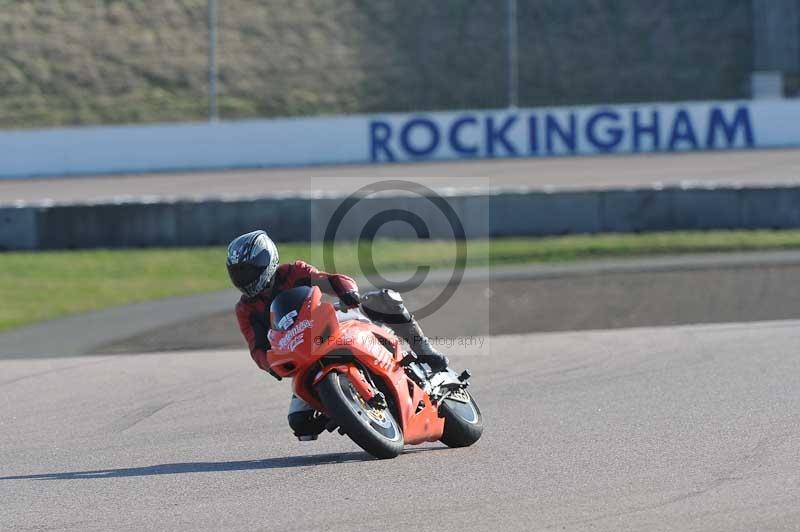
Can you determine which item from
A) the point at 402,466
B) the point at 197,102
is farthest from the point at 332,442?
the point at 197,102

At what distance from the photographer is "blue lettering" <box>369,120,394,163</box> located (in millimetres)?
33000

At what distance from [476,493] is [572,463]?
78cm

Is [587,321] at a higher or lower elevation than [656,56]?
lower

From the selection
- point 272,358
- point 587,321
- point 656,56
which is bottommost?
point 587,321

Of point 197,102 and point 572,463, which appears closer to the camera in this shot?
point 572,463

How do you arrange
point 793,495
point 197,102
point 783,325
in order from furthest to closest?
point 197,102 < point 783,325 < point 793,495

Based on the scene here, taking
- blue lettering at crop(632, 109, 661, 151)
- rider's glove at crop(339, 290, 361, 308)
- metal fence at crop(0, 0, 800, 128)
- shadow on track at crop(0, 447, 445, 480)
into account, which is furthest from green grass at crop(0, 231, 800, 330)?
metal fence at crop(0, 0, 800, 128)

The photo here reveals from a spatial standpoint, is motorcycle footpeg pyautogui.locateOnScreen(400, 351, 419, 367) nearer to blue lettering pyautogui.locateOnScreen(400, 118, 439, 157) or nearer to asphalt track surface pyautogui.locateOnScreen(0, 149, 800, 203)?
asphalt track surface pyautogui.locateOnScreen(0, 149, 800, 203)

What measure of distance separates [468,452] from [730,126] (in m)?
26.8

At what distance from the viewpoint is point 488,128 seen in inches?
1304

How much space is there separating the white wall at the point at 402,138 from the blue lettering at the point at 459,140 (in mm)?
26

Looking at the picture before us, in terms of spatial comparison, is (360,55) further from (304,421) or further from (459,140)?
(304,421)

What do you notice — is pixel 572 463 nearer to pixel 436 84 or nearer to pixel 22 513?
pixel 22 513

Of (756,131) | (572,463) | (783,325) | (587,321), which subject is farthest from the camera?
(756,131)
